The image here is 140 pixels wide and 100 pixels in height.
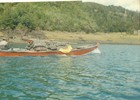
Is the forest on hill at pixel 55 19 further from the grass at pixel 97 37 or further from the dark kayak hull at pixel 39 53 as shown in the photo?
the dark kayak hull at pixel 39 53

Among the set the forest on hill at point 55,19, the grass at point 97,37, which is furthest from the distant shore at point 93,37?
the forest on hill at point 55,19

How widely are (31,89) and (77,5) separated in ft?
254

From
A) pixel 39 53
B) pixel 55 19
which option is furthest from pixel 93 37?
pixel 39 53

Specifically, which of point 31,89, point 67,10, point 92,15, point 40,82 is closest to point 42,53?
point 40,82

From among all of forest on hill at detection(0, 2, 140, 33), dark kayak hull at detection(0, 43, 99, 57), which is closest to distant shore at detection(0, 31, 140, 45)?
forest on hill at detection(0, 2, 140, 33)

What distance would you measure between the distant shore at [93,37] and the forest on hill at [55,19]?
2027 mm

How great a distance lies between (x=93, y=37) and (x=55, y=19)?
1087cm

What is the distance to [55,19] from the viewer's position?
254 feet

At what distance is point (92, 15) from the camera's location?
97.1 meters

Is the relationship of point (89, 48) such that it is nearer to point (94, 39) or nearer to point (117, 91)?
point (117, 91)

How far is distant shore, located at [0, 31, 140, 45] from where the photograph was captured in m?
73.2

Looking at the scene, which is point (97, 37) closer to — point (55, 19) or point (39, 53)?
point (55, 19)

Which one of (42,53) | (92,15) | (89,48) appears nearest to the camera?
(42,53)

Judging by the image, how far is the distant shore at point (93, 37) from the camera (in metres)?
73.2
